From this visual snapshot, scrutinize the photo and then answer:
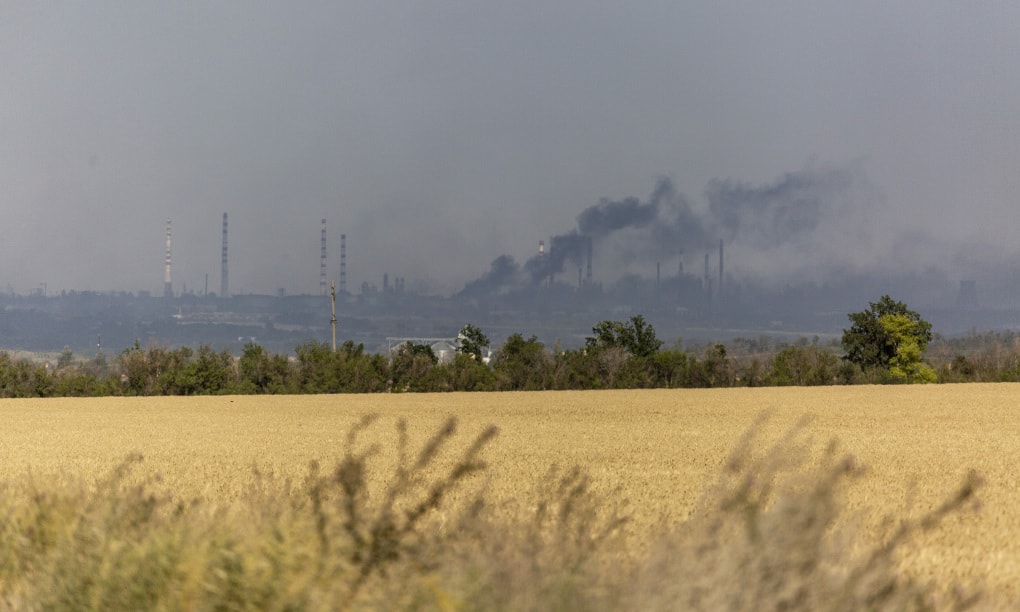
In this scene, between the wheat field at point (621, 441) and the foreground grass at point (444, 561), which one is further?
the wheat field at point (621, 441)

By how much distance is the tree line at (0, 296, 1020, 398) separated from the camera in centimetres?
2917

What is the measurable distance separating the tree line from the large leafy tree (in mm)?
262

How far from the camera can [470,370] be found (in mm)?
30938

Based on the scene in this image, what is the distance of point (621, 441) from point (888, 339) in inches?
1074

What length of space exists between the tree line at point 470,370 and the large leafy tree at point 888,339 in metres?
0.26

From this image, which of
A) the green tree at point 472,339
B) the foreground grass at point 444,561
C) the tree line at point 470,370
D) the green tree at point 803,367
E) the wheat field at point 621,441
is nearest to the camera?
the foreground grass at point 444,561

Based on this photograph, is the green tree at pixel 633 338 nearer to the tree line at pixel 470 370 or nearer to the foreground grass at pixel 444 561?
the tree line at pixel 470 370

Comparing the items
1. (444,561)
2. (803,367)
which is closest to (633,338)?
(803,367)

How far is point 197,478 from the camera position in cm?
1002

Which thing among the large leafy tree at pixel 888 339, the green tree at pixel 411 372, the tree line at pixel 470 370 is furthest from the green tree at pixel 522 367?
the large leafy tree at pixel 888 339

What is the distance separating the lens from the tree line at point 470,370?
2917cm

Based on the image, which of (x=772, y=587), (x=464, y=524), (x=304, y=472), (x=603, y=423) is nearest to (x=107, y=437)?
(x=304, y=472)

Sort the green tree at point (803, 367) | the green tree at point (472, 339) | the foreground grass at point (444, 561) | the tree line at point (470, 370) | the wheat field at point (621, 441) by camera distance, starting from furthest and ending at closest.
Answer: the green tree at point (472, 339) → the green tree at point (803, 367) → the tree line at point (470, 370) → the wheat field at point (621, 441) → the foreground grass at point (444, 561)

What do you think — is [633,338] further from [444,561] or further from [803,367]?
[444,561]
